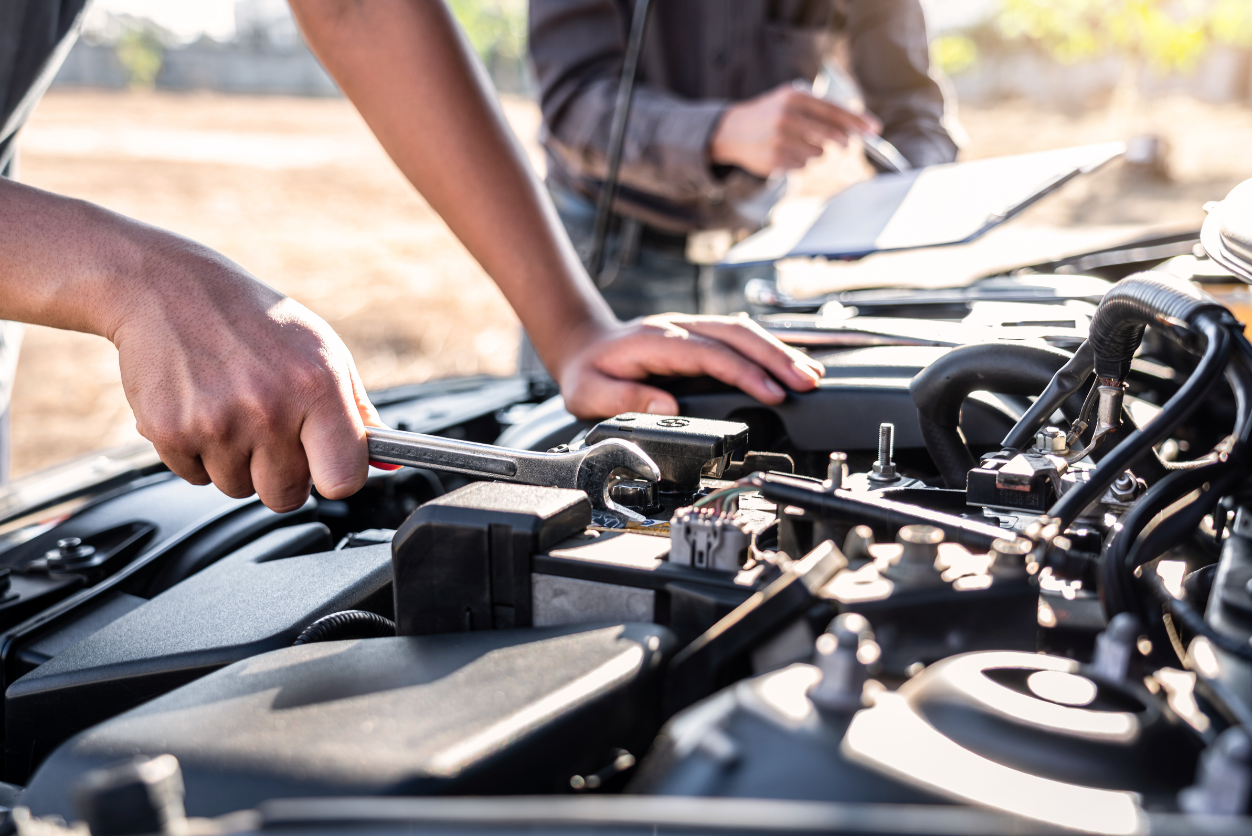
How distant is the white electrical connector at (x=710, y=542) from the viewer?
2.13 feet

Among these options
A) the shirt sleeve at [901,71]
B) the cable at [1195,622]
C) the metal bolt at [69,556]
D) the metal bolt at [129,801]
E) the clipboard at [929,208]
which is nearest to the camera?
the metal bolt at [129,801]

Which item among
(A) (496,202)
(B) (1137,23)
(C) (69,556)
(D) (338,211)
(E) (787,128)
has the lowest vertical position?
(C) (69,556)

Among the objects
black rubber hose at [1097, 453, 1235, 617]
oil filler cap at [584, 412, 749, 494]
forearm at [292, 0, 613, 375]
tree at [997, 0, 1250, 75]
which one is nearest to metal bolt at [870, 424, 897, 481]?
oil filler cap at [584, 412, 749, 494]

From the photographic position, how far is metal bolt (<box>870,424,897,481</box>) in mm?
885

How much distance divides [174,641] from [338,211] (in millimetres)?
11526

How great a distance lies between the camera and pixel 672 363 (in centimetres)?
115

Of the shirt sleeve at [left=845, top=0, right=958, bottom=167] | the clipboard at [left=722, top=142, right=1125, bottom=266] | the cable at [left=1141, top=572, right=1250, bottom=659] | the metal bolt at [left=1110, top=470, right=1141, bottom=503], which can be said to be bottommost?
the cable at [left=1141, top=572, right=1250, bottom=659]

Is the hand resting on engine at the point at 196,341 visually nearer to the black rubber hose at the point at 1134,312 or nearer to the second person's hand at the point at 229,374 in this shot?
the second person's hand at the point at 229,374

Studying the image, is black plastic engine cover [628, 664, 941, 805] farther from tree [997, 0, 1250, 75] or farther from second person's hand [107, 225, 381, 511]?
tree [997, 0, 1250, 75]

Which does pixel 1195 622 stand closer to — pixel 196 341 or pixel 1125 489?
pixel 1125 489

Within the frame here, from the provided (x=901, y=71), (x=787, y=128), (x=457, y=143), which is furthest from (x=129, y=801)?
(x=901, y=71)

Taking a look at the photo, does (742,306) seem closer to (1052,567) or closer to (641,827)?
(1052,567)

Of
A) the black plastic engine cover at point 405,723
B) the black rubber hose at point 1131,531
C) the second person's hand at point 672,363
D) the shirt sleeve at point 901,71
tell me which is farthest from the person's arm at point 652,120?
the black plastic engine cover at point 405,723

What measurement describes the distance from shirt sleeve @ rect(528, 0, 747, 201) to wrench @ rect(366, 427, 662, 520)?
1382mm
